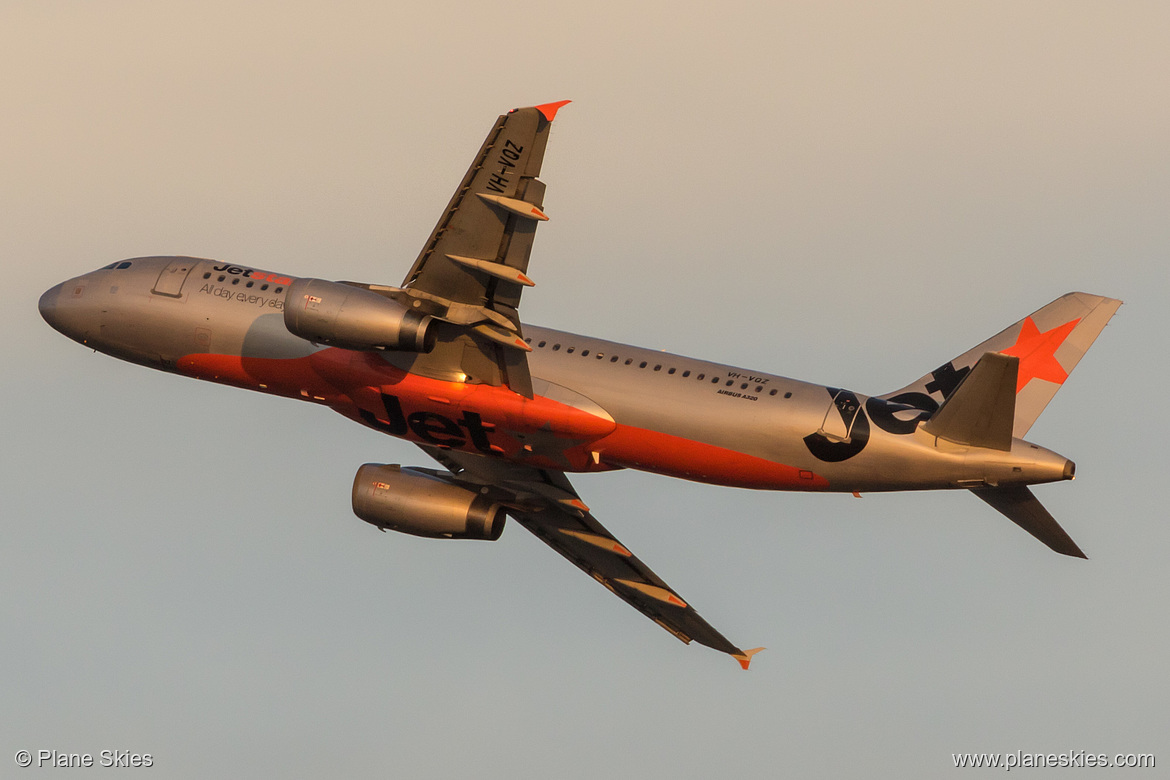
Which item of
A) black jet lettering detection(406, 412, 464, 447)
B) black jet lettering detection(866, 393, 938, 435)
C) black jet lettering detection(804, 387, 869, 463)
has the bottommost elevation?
black jet lettering detection(406, 412, 464, 447)

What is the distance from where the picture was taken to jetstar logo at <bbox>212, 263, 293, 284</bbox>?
45.5 meters

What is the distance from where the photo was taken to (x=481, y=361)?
138 feet

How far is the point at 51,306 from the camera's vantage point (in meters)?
48.4

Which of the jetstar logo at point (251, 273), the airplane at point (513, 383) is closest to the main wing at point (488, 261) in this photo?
the airplane at point (513, 383)

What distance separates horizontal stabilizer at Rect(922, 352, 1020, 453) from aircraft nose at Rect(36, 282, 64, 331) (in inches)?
1036

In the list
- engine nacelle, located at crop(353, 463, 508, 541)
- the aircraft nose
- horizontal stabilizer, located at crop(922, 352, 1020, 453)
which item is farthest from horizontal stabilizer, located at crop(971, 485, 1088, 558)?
the aircraft nose

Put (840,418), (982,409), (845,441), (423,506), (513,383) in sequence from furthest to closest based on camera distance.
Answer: (423,506), (513,383), (840,418), (845,441), (982,409)

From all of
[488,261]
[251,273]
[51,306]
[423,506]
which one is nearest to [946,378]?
[488,261]

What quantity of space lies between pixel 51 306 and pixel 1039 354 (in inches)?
1161

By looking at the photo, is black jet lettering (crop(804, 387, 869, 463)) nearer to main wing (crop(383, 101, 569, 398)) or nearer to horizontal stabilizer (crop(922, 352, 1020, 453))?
horizontal stabilizer (crop(922, 352, 1020, 453))

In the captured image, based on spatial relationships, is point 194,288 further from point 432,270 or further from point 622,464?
point 622,464

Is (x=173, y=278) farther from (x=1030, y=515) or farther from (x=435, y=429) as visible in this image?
(x=1030, y=515)

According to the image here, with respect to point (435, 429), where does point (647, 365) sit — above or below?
above

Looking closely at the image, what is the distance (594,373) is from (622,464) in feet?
8.69
